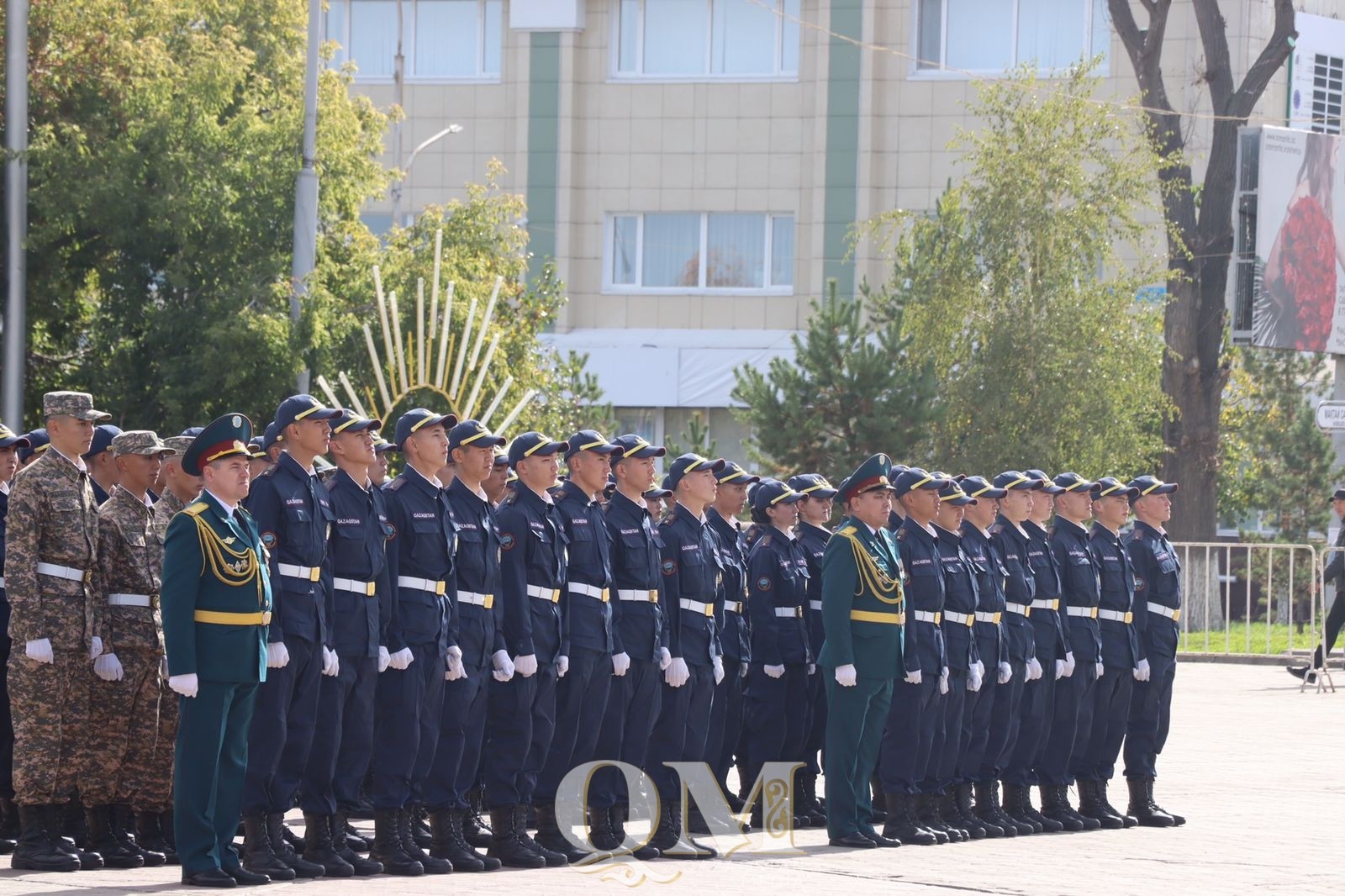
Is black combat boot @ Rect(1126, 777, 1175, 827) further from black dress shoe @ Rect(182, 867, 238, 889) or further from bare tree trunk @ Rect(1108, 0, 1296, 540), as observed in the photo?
bare tree trunk @ Rect(1108, 0, 1296, 540)

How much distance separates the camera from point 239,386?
64.5ft

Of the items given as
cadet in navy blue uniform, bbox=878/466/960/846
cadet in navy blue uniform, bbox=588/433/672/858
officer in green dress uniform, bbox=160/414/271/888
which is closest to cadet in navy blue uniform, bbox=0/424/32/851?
officer in green dress uniform, bbox=160/414/271/888

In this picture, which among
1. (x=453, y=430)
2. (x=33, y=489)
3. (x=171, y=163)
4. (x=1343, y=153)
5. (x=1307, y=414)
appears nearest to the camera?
(x=33, y=489)

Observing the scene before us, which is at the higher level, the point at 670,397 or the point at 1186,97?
the point at 1186,97

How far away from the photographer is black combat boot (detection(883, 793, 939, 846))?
11570 mm

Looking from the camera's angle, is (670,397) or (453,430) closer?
(453,430)

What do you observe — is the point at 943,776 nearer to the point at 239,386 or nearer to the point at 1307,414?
the point at 239,386

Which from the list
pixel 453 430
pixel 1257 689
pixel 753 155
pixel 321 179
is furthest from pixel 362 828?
pixel 753 155

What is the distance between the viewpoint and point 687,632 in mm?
11430

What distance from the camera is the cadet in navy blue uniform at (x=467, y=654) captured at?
10.1 metres

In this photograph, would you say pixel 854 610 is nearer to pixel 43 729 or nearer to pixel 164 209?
pixel 43 729

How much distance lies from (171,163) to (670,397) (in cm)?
2020

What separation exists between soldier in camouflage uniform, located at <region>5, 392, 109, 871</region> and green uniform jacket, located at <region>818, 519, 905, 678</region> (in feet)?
12.1

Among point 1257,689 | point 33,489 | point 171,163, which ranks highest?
point 171,163
